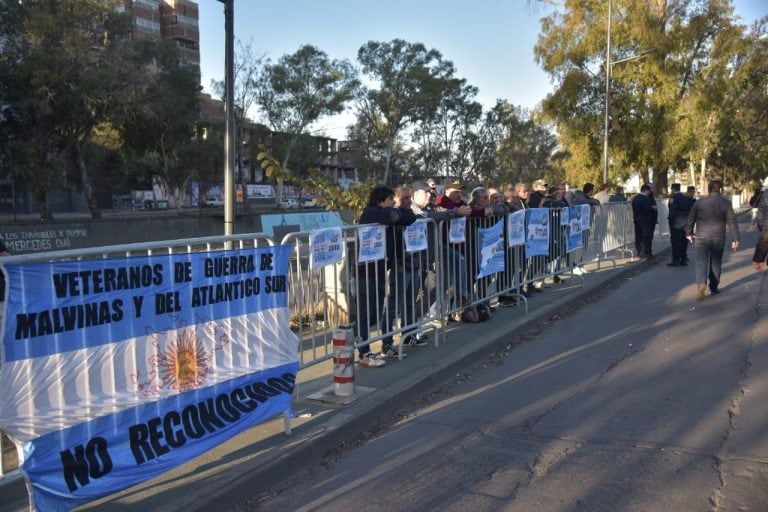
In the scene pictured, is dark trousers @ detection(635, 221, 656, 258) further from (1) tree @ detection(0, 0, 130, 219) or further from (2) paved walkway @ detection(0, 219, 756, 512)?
(1) tree @ detection(0, 0, 130, 219)

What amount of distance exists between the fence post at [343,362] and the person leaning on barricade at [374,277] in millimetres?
862

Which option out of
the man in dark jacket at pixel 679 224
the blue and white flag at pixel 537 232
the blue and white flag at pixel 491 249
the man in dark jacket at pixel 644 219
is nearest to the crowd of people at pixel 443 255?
the blue and white flag at pixel 491 249

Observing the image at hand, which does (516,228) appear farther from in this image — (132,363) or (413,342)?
(132,363)

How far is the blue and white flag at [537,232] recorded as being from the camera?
981 centimetres

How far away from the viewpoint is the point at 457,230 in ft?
25.6

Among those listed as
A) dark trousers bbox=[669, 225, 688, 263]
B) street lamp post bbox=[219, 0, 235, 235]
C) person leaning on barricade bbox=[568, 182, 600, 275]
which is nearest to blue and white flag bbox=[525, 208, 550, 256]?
person leaning on barricade bbox=[568, 182, 600, 275]

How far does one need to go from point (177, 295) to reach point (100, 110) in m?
27.3

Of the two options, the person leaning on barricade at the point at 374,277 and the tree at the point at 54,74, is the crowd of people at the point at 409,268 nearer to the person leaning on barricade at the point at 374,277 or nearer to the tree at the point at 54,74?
the person leaning on barricade at the point at 374,277

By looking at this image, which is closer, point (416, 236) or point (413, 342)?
point (416, 236)

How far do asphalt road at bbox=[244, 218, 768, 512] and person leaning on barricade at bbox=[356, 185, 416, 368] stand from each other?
34.8 inches

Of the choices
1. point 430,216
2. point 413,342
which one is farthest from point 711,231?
point 413,342

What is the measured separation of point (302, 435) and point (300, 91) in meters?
44.8

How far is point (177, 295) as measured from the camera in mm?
4031

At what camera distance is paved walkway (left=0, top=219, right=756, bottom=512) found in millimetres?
3752
